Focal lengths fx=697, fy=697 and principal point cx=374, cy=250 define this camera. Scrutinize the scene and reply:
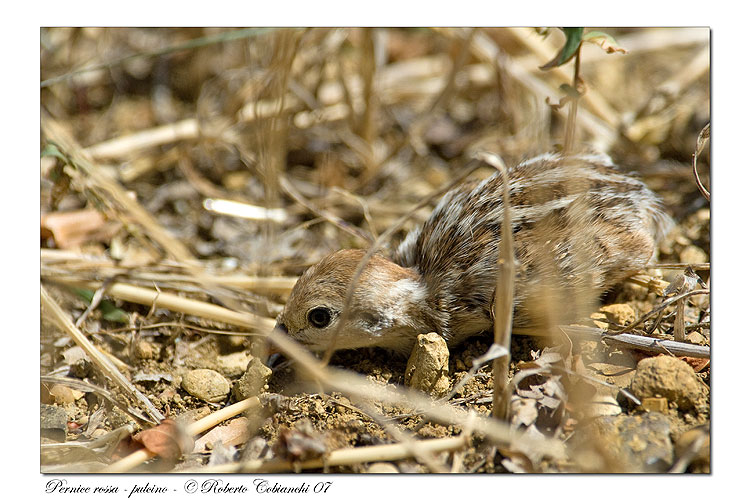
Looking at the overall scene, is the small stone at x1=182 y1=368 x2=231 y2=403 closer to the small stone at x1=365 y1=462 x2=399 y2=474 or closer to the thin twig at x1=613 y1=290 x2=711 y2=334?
the small stone at x1=365 y1=462 x2=399 y2=474

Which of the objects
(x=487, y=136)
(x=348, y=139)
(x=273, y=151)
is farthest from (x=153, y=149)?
(x=273, y=151)

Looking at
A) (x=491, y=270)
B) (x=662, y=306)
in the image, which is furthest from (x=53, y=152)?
(x=662, y=306)

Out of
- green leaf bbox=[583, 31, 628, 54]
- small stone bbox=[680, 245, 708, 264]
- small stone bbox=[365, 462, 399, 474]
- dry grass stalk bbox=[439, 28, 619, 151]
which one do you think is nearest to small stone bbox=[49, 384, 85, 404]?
small stone bbox=[365, 462, 399, 474]

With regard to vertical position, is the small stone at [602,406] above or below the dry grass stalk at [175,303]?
below

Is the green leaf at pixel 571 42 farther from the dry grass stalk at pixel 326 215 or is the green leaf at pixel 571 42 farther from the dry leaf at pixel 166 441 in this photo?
the dry leaf at pixel 166 441

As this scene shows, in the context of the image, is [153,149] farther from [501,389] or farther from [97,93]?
[501,389]

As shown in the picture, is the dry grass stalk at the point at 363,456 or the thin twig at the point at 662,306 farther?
the thin twig at the point at 662,306

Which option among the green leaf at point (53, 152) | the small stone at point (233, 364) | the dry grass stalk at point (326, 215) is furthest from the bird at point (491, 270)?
the green leaf at point (53, 152)

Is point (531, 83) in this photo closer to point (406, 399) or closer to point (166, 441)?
point (406, 399)
